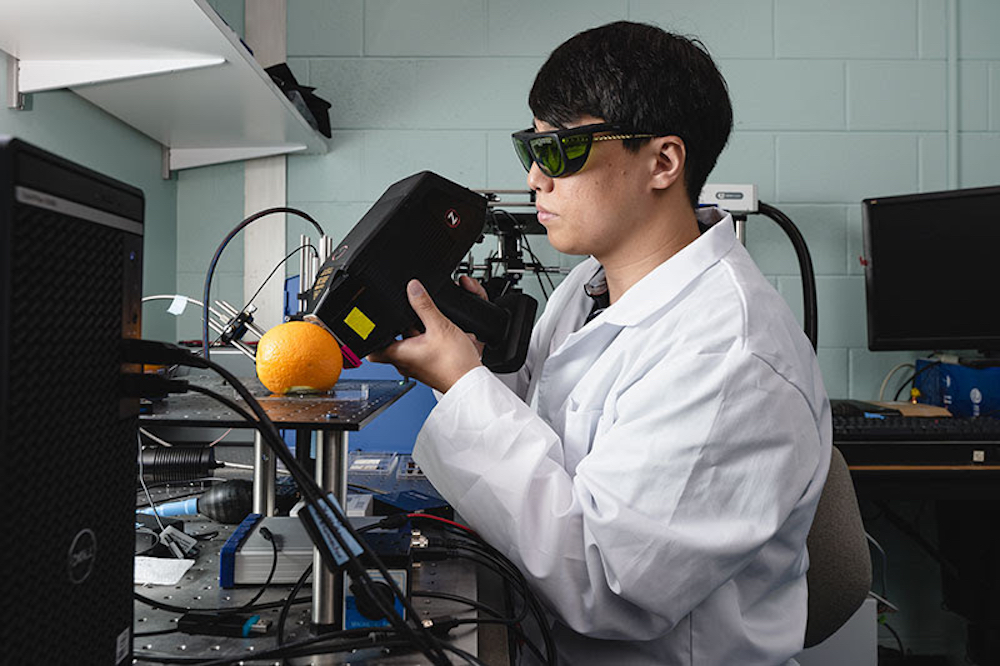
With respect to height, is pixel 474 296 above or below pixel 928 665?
above

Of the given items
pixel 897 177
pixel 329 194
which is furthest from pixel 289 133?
pixel 897 177

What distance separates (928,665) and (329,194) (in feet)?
8.04

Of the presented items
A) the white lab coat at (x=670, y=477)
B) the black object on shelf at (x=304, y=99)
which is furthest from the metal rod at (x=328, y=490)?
the black object on shelf at (x=304, y=99)

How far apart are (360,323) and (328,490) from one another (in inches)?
7.8

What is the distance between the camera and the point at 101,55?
4.98ft

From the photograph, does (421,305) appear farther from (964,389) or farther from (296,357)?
(964,389)

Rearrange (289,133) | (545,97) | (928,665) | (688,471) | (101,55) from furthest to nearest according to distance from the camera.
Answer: (928,665), (289,133), (101,55), (545,97), (688,471)

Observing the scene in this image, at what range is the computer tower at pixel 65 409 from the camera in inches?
13.8

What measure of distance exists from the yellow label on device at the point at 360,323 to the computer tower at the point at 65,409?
0.38m

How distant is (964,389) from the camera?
217 centimetres

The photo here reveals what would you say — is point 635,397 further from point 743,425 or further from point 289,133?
point 289,133

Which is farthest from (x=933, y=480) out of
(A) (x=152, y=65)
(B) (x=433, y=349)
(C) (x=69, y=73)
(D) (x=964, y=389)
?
(C) (x=69, y=73)

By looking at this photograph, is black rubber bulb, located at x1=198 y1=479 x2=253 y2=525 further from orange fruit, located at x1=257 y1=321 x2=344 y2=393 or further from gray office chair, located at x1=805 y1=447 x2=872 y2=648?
gray office chair, located at x1=805 y1=447 x2=872 y2=648

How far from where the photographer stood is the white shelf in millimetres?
1333
